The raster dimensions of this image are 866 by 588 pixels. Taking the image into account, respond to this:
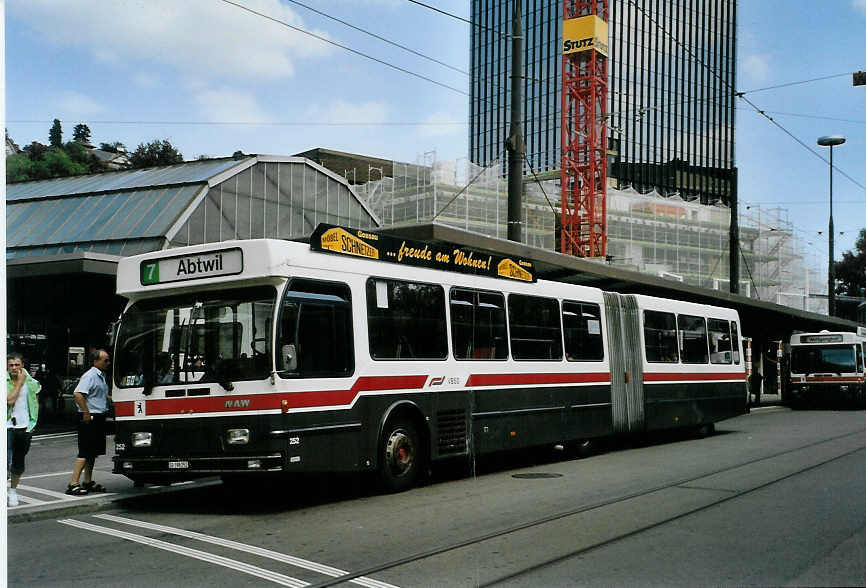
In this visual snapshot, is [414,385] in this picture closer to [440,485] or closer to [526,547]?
[440,485]

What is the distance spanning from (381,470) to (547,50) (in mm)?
82968

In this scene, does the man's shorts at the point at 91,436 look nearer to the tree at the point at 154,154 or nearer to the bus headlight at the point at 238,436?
the bus headlight at the point at 238,436

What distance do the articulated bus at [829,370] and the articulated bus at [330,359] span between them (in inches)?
832

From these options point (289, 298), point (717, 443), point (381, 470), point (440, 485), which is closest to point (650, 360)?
point (717, 443)

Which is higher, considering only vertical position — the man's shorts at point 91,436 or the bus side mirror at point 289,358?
the bus side mirror at point 289,358

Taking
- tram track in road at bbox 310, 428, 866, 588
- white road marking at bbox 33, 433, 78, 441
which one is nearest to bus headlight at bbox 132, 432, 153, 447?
tram track in road at bbox 310, 428, 866, 588

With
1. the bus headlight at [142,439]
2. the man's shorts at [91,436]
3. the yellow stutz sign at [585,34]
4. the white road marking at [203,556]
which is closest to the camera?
the white road marking at [203,556]

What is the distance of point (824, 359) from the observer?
3303 cm

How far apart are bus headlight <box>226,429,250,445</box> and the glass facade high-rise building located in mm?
79475

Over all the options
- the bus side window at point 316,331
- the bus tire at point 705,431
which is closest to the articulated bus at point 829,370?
the bus tire at point 705,431

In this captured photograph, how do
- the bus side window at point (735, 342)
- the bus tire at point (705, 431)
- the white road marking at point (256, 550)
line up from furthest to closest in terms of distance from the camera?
the bus side window at point (735, 342), the bus tire at point (705, 431), the white road marking at point (256, 550)

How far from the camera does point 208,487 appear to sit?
12.4 m

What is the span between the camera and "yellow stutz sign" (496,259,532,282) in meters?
14.2

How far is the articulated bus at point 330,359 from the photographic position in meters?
9.89
